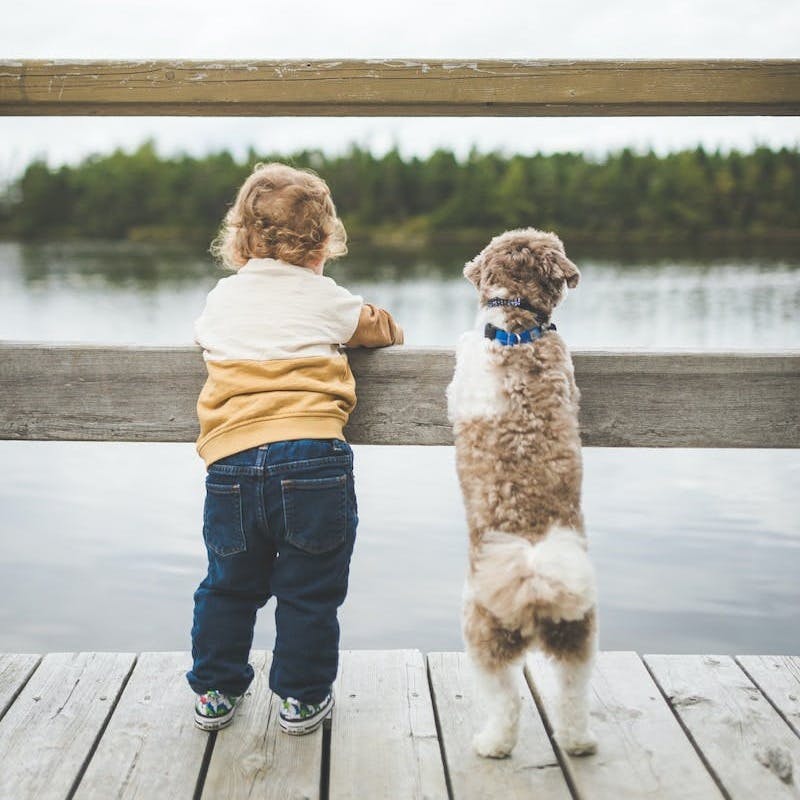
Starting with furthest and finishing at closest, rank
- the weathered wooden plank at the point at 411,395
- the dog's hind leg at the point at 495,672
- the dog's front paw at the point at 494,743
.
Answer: the weathered wooden plank at the point at 411,395 → the dog's front paw at the point at 494,743 → the dog's hind leg at the point at 495,672

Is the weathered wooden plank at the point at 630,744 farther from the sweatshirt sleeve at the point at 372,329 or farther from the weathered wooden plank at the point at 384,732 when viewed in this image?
the sweatshirt sleeve at the point at 372,329

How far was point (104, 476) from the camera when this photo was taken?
346 inches

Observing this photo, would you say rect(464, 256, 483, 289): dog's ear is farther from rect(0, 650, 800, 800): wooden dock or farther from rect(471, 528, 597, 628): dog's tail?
rect(0, 650, 800, 800): wooden dock

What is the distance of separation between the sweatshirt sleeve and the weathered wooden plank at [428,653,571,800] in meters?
0.94

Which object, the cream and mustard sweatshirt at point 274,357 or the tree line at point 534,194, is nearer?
the cream and mustard sweatshirt at point 274,357

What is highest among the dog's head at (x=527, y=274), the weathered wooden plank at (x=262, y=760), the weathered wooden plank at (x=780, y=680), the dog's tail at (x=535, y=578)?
the dog's head at (x=527, y=274)

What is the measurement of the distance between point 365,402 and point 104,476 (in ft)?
22.4

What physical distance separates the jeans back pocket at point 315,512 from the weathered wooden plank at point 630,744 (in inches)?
27.9

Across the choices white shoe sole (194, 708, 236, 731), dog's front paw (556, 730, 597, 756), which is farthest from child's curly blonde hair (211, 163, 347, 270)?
dog's front paw (556, 730, 597, 756)

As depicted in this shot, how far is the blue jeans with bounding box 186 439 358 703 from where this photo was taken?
229 centimetres

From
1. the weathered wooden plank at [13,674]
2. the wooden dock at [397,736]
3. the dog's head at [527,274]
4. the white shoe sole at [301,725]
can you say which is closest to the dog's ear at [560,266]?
the dog's head at [527,274]

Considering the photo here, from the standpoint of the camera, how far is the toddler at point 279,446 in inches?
90.5
